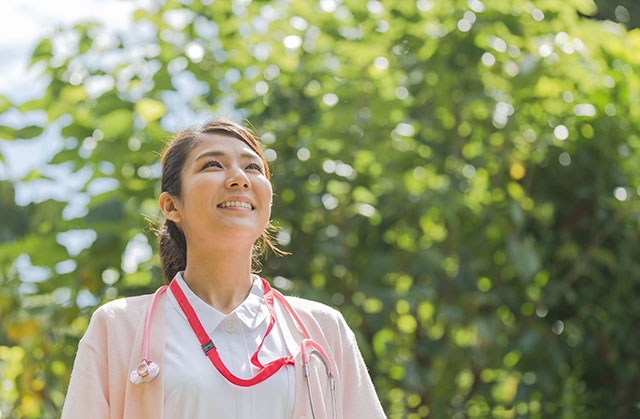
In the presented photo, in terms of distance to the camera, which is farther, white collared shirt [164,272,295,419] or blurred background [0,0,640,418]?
blurred background [0,0,640,418]

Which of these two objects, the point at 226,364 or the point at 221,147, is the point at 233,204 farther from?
the point at 226,364

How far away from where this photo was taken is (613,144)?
10.8ft

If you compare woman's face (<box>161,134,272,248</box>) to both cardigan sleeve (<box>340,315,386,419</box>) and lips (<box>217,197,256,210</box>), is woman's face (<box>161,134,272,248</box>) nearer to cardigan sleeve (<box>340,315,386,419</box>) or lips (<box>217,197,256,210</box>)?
lips (<box>217,197,256,210</box>)

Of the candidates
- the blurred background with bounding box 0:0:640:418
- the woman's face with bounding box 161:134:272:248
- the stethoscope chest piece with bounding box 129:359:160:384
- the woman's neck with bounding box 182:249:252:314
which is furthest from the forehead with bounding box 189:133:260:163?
the blurred background with bounding box 0:0:640:418

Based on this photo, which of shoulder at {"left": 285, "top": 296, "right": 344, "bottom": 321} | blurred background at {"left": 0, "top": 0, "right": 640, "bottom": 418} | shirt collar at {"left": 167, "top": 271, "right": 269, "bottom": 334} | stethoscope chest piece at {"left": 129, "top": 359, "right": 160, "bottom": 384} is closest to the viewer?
stethoscope chest piece at {"left": 129, "top": 359, "right": 160, "bottom": 384}

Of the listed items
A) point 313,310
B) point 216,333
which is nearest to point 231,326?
point 216,333

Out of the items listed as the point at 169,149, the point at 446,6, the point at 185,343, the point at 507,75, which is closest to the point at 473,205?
the point at 507,75

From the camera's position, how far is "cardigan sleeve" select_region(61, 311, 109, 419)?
1.21 m

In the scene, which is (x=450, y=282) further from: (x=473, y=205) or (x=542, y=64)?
(x=542, y=64)

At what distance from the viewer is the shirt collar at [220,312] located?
1.32m

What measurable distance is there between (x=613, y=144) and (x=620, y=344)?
81 cm

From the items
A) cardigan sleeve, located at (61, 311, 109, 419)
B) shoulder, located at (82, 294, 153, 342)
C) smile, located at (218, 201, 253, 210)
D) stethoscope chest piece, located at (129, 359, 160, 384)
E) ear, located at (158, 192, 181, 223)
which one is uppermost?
smile, located at (218, 201, 253, 210)

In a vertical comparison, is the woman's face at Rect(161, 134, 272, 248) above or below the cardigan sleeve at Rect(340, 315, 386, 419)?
above

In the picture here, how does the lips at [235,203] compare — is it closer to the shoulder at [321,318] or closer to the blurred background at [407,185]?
the shoulder at [321,318]
